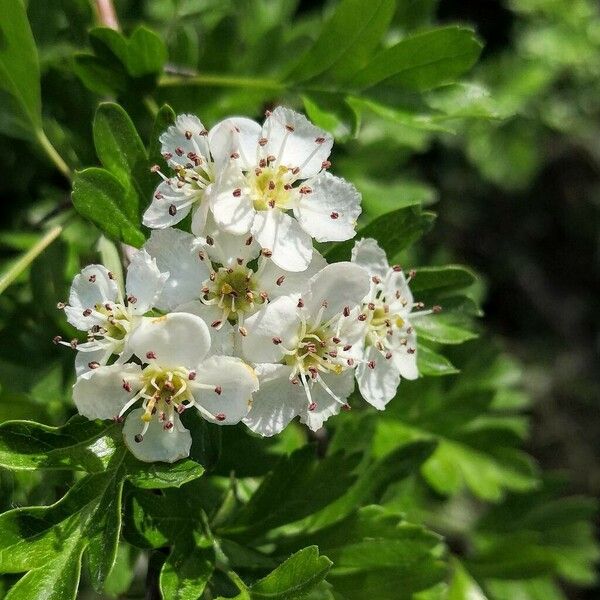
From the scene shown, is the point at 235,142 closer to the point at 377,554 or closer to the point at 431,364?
the point at 431,364

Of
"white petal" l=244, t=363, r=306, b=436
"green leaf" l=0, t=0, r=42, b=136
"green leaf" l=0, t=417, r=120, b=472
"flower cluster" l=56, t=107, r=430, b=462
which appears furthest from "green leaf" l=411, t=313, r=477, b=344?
"green leaf" l=0, t=0, r=42, b=136

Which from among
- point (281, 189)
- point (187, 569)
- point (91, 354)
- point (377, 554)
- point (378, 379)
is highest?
point (281, 189)

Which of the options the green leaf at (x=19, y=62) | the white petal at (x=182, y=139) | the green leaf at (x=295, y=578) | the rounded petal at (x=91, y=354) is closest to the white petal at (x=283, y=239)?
the white petal at (x=182, y=139)

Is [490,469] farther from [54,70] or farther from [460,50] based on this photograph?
[54,70]

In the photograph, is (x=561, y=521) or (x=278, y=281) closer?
(x=278, y=281)

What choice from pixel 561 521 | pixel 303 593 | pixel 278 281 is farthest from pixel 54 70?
pixel 561 521

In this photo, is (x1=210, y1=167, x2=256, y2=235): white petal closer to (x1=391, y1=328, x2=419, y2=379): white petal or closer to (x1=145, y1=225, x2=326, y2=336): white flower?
(x1=145, y1=225, x2=326, y2=336): white flower

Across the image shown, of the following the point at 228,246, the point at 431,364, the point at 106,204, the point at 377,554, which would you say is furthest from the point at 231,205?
the point at 377,554
